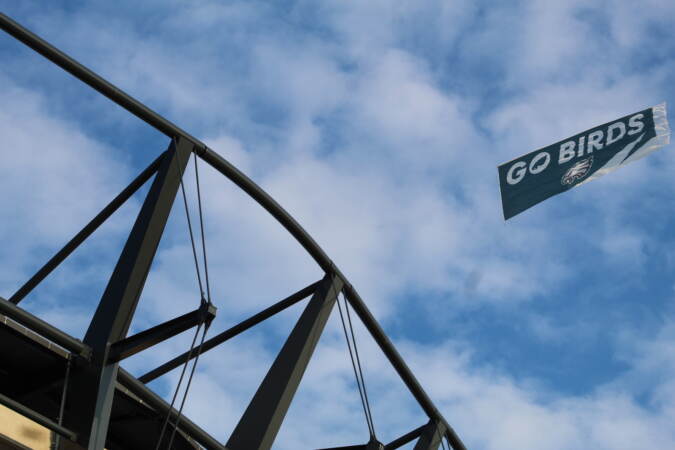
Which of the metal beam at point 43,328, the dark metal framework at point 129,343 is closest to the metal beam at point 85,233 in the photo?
the dark metal framework at point 129,343

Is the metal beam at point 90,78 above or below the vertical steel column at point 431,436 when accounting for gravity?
above

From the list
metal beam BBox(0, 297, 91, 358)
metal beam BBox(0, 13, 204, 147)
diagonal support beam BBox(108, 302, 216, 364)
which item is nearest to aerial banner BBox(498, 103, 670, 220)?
metal beam BBox(0, 13, 204, 147)

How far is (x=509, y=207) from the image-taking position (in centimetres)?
2075

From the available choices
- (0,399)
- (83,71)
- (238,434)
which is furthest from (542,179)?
(0,399)

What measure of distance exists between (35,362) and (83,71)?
14.5 feet

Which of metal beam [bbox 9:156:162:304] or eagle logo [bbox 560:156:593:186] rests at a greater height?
eagle logo [bbox 560:156:593:186]

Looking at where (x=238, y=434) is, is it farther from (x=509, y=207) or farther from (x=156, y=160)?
(x=509, y=207)

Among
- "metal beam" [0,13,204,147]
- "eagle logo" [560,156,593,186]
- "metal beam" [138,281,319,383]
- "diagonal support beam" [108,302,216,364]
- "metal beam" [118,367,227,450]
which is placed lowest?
"metal beam" [118,367,227,450]

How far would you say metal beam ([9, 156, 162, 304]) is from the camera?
15.7 metres

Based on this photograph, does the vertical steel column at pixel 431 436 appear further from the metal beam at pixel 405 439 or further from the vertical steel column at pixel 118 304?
the vertical steel column at pixel 118 304

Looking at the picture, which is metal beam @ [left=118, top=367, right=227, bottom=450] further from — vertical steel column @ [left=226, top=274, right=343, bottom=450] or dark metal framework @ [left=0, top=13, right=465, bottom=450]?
vertical steel column @ [left=226, top=274, right=343, bottom=450]


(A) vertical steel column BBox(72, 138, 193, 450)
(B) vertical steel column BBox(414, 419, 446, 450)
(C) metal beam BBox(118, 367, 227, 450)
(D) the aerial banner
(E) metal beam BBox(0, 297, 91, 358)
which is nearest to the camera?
(E) metal beam BBox(0, 297, 91, 358)

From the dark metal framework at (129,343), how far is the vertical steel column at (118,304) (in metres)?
0.02

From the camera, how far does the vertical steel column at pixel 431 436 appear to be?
70.7ft
